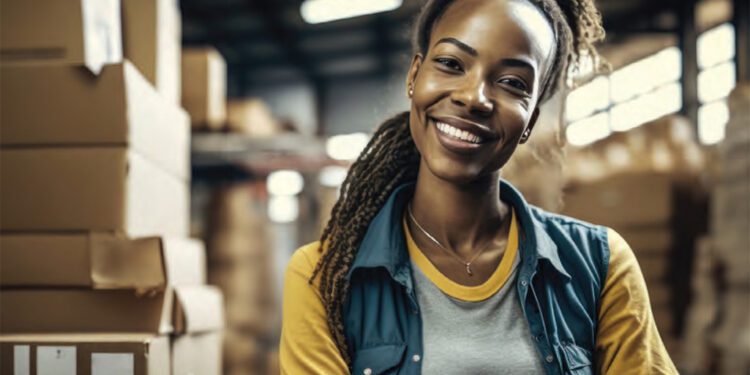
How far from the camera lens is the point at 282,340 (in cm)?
167

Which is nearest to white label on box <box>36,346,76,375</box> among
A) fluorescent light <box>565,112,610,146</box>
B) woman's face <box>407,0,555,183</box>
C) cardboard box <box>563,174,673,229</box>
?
woman's face <box>407,0,555,183</box>

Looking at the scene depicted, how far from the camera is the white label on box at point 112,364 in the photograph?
1.85 metres

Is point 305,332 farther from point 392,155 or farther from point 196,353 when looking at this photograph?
point 196,353

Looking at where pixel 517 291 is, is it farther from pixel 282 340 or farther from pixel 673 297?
pixel 673 297

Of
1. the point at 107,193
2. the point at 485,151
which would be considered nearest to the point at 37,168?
the point at 107,193

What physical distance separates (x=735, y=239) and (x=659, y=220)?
3.86 ft

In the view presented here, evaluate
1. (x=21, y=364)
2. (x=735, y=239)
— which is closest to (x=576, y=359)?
(x=21, y=364)

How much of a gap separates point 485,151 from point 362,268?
36 centimetres

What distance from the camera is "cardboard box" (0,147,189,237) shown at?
203 centimetres

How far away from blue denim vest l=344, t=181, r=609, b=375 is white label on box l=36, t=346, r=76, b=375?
2.31 feet

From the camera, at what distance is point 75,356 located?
1.87 m

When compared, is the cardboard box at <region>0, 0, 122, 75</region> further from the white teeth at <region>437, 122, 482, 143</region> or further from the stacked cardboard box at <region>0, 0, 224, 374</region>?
the white teeth at <region>437, 122, 482, 143</region>

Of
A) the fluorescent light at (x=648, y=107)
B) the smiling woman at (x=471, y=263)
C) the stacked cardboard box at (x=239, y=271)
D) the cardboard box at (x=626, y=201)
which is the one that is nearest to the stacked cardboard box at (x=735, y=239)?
the cardboard box at (x=626, y=201)

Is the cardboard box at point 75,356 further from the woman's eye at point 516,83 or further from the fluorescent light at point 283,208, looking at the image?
the fluorescent light at point 283,208
